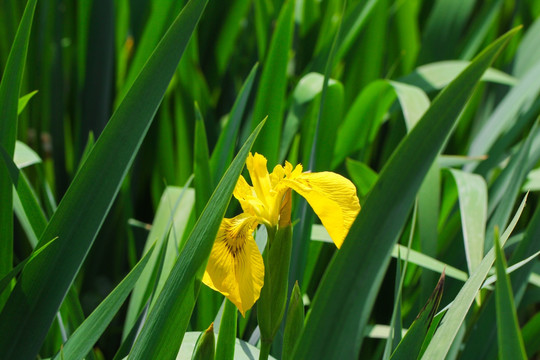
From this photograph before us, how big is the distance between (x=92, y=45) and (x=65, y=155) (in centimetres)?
25

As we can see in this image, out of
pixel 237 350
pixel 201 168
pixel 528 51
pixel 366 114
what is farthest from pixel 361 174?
pixel 528 51

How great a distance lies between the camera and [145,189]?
1299 mm

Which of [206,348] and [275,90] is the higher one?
[275,90]

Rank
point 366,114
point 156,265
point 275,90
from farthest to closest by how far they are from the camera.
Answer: point 366,114 → point 275,90 → point 156,265

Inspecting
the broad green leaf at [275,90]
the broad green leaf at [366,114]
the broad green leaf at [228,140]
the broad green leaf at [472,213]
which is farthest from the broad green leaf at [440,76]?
the broad green leaf at [228,140]

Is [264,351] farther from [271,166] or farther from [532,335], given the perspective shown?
[532,335]

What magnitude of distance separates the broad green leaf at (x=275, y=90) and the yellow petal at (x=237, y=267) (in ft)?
1.04

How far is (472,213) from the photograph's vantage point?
2.72 feet

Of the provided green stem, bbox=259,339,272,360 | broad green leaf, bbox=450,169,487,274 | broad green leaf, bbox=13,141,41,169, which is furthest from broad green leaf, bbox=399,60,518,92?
green stem, bbox=259,339,272,360

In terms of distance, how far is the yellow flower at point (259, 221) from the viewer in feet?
1.51

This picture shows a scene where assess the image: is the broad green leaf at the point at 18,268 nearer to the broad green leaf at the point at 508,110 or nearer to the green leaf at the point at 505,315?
the green leaf at the point at 505,315

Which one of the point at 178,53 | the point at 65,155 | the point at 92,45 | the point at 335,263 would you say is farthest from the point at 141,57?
the point at 335,263

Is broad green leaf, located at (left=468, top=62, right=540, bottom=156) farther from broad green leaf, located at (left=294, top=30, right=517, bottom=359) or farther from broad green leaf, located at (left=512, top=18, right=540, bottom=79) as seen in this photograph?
broad green leaf, located at (left=294, top=30, right=517, bottom=359)

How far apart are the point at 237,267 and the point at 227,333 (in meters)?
0.08
